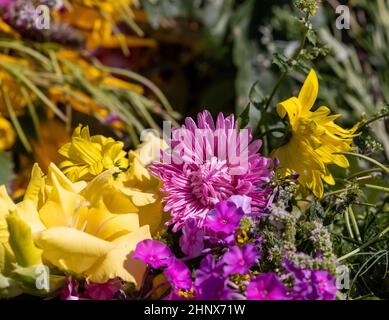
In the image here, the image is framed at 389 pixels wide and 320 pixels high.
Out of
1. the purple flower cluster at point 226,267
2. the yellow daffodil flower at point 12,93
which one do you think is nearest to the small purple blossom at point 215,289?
the purple flower cluster at point 226,267

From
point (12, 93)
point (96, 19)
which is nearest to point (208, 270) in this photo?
point (12, 93)

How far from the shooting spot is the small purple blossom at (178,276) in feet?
1.26

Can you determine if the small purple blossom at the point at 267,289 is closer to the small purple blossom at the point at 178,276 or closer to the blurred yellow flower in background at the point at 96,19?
the small purple blossom at the point at 178,276

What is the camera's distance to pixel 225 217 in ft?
1.32

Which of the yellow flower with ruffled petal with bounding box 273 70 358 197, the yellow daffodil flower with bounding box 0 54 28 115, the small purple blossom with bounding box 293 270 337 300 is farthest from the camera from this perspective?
the yellow daffodil flower with bounding box 0 54 28 115

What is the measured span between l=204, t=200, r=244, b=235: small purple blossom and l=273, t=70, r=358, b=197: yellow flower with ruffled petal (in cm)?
8

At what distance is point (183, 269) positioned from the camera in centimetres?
39

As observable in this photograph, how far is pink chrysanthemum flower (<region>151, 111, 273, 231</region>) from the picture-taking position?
436mm

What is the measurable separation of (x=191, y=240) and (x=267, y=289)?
7 cm

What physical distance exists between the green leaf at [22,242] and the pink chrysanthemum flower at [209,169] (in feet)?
0.28

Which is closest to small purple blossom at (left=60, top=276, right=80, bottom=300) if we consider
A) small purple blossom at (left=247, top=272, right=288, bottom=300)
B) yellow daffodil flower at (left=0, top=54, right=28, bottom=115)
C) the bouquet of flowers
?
the bouquet of flowers

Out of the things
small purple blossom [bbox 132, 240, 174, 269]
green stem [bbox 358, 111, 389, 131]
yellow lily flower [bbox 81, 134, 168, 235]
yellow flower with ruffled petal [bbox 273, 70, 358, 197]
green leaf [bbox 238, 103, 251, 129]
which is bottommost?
small purple blossom [bbox 132, 240, 174, 269]

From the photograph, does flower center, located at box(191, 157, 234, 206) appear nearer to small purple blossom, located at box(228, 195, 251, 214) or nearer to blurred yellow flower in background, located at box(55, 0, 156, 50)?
small purple blossom, located at box(228, 195, 251, 214)
